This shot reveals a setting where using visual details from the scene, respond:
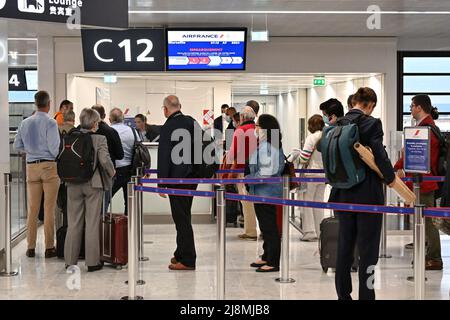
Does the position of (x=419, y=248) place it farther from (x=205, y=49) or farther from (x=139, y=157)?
(x=205, y=49)

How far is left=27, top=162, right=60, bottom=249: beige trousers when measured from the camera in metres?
7.74

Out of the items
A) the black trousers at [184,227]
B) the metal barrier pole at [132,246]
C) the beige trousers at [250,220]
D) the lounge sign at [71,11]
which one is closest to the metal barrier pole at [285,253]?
the black trousers at [184,227]

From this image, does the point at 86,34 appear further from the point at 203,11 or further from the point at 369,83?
the point at 369,83

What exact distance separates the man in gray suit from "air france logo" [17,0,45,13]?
1562 millimetres

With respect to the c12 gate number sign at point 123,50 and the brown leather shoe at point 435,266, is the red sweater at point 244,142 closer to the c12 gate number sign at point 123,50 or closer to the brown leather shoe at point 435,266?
the brown leather shoe at point 435,266

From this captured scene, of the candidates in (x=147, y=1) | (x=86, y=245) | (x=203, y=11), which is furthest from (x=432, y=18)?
(x=86, y=245)

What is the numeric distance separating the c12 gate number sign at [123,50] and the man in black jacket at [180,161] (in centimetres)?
405

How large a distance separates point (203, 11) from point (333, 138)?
603cm

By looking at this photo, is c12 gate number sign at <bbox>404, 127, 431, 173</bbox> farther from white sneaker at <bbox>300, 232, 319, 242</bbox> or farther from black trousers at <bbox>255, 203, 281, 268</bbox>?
white sneaker at <bbox>300, 232, 319, 242</bbox>

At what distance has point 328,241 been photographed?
6.89m

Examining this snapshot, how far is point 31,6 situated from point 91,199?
219 centimetres

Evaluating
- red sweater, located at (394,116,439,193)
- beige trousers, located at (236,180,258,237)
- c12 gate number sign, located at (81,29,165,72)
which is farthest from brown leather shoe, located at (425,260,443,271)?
c12 gate number sign, located at (81,29,165,72)

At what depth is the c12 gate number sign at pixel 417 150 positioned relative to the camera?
23.1 ft
